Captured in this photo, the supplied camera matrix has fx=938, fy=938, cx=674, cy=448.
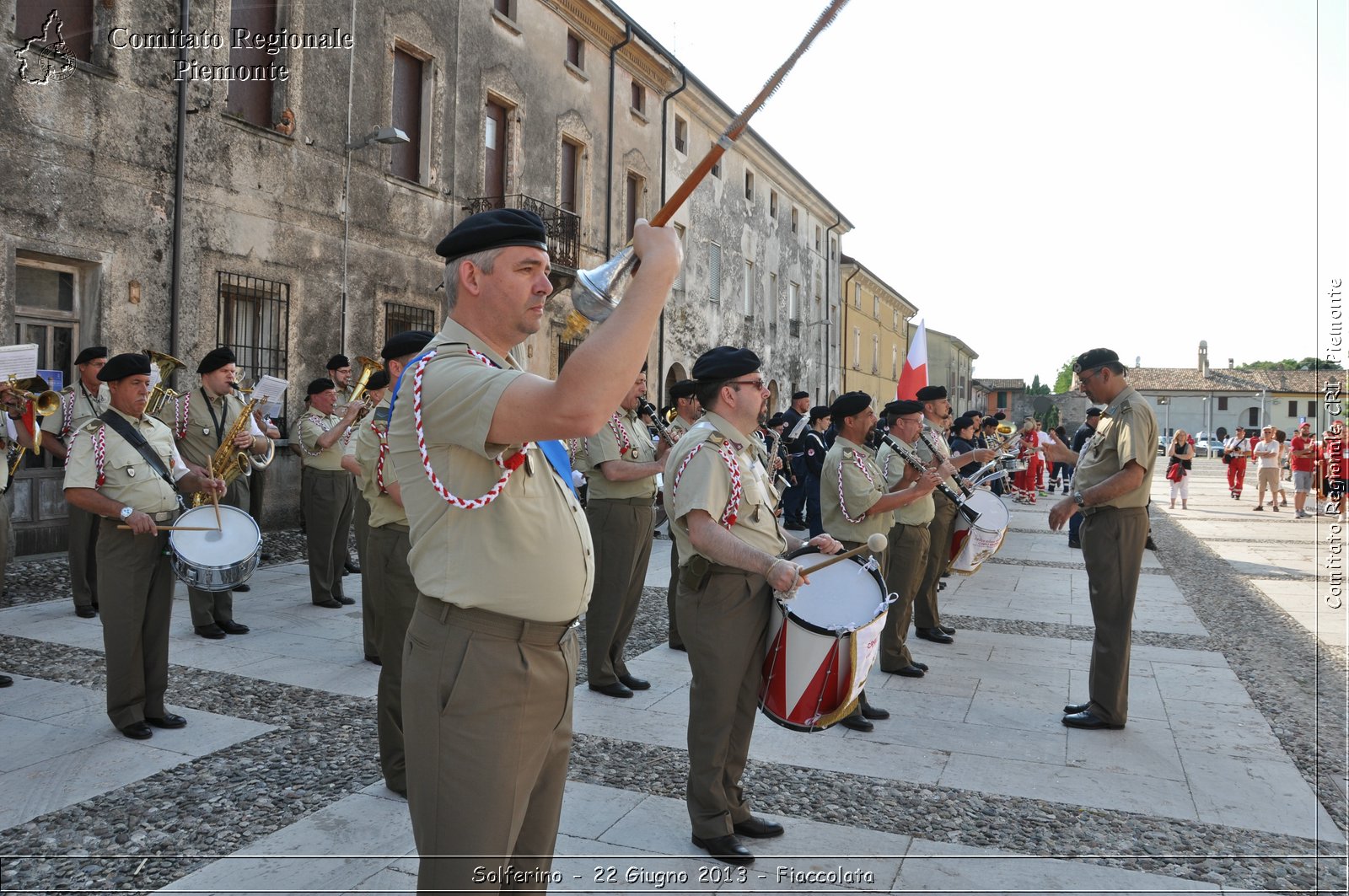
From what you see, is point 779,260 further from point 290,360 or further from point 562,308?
point 290,360

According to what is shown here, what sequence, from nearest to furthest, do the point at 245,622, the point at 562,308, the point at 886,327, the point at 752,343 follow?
1. the point at 245,622
2. the point at 562,308
3. the point at 752,343
4. the point at 886,327

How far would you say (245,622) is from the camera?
7844 millimetres

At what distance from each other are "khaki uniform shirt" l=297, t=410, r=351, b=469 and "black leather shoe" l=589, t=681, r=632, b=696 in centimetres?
395

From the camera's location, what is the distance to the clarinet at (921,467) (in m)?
6.82

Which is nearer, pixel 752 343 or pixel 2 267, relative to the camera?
pixel 2 267

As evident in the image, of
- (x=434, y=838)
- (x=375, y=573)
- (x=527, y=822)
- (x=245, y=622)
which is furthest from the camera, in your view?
(x=245, y=622)

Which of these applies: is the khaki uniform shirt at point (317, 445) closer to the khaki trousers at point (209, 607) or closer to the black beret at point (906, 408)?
the khaki trousers at point (209, 607)

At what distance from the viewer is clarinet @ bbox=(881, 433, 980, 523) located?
6820 millimetres

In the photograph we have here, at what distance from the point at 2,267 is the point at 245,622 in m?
4.95

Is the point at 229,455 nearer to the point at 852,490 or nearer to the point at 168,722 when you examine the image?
the point at 168,722

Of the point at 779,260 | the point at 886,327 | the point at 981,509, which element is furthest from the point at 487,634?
the point at 886,327

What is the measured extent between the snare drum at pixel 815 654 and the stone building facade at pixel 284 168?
9482 mm

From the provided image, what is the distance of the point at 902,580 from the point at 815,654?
11.7 feet

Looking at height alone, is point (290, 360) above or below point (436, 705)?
above
